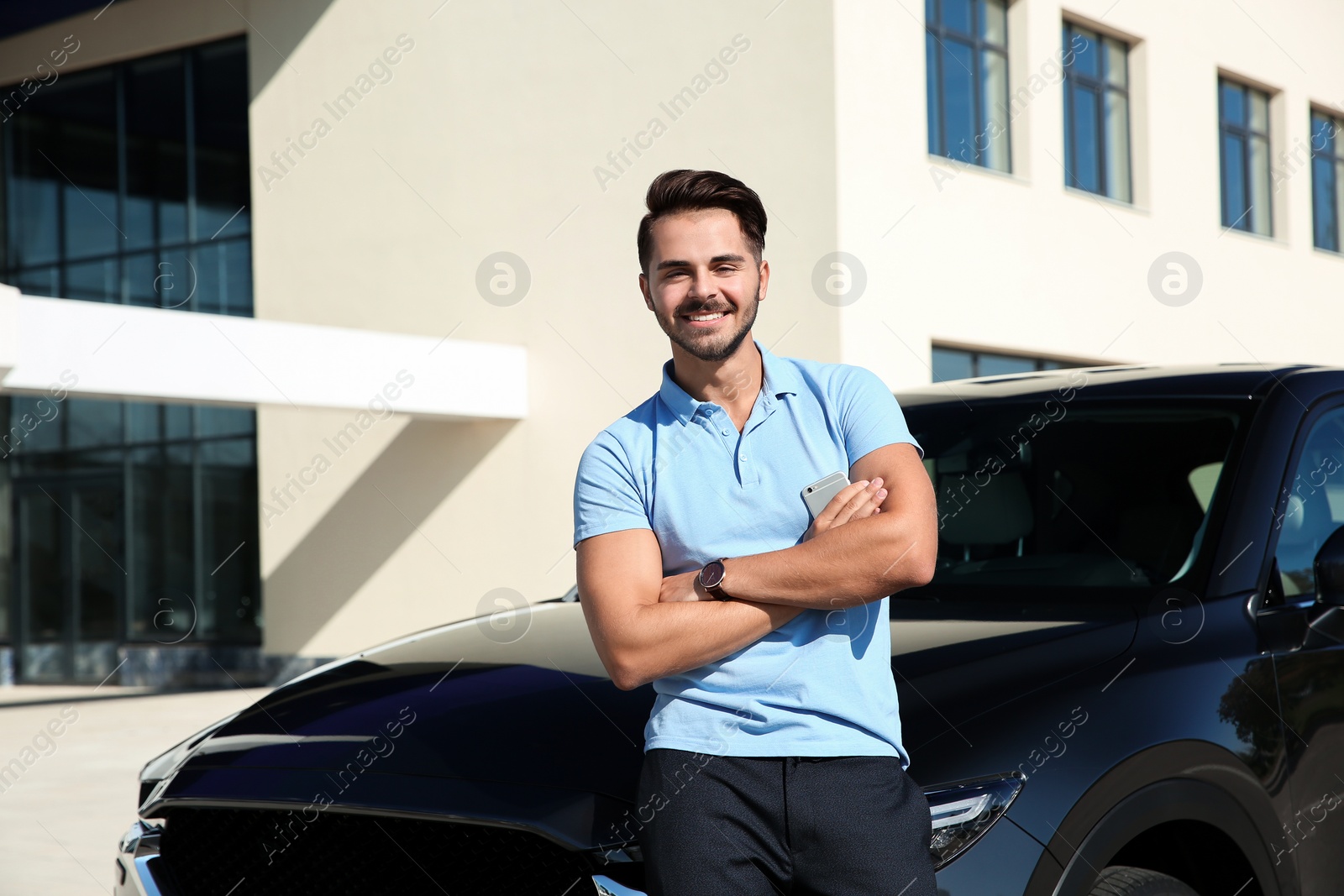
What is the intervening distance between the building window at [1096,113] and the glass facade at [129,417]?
399 inches

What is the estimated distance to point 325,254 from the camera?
16.0 meters

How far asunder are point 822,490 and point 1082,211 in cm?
1408

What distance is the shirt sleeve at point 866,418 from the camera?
225 cm

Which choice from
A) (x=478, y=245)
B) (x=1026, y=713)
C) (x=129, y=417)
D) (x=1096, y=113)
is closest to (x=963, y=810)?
(x=1026, y=713)

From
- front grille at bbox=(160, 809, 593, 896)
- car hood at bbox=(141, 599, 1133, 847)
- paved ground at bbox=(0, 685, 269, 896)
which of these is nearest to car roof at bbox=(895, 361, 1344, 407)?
car hood at bbox=(141, 599, 1133, 847)

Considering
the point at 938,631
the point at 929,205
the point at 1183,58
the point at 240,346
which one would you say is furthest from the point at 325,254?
the point at 938,631

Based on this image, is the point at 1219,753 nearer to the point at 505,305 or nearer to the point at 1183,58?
the point at 505,305

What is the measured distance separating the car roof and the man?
1449 mm

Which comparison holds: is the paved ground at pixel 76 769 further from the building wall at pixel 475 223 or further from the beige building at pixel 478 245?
the building wall at pixel 475 223

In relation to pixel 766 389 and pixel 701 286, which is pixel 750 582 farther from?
pixel 701 286

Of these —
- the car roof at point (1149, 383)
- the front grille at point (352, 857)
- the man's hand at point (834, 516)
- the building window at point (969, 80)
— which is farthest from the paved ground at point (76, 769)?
the building window at point (969, 80)

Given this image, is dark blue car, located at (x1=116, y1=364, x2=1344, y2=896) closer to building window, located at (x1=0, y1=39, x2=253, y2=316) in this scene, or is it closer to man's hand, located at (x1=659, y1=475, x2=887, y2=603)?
man's hand, located at (x1=659, y1=475, x2=887, y2=603)

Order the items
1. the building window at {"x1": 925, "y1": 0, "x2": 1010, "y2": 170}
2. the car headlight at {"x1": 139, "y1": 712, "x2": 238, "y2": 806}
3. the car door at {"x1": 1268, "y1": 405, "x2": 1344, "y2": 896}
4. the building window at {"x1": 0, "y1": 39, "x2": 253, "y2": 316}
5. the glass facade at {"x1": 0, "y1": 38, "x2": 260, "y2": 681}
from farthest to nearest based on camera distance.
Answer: the building window at {"x1": 0, "y1": 39, "x2": 253, "y2": 316}
the glass facade at {"x1": 0, "y1": 38, "x2": 260, "y2": 681}
the building window at {"x1": 925, "y1": 0, "x2": 1010, "y2": 170}
the car headlight at {"x1": 139, "y1": 712, "x2": 238, "y2": 806}
the car door at {"x1": 1268, "y1": 405, "x2": 1344, "y2": 896}

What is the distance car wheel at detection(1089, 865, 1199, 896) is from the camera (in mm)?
2309
